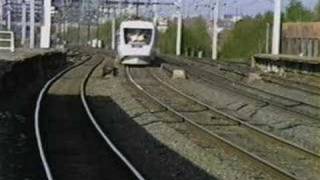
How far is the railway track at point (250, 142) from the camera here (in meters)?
13.1

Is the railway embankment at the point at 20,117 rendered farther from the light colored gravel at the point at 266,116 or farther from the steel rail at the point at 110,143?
the light colored gravel at the point at 266,116

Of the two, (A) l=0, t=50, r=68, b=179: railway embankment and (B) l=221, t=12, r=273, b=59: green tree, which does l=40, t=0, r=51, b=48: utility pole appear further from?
(B) l=221, t=12, r=273, b=59: green tree

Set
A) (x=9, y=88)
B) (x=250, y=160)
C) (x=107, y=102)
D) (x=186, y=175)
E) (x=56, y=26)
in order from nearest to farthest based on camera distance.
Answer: (x=186, y=175) → (x=250, y=160) → (x=107, y=102) → (x=9, y=88) → (x=56, y=26)

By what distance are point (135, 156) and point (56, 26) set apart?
104 metres

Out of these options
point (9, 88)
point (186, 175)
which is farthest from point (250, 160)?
point (9, 88)

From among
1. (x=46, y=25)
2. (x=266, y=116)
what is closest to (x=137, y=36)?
(x=46, y=25)

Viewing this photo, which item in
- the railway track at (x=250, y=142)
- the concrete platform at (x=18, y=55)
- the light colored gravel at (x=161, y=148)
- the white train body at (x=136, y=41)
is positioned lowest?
the light colored gravel at (x=161, y=148)

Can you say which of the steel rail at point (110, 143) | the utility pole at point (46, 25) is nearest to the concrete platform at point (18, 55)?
the utility pole at point (46, 25)

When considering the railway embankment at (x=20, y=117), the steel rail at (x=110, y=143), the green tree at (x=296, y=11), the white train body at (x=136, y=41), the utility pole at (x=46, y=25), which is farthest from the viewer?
the green tree at (x=296, y=11)

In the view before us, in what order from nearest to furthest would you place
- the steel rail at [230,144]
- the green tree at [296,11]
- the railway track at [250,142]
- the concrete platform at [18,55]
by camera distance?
the steel rail at [230,144] < the railway track at [250,142] < the concrete platform at [18,55] < the green tree at [296,11]

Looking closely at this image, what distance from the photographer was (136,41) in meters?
48.6

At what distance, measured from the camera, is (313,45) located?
59.3m

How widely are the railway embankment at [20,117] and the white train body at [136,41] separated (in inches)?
338

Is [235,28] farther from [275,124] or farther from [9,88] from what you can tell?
[275,124]
